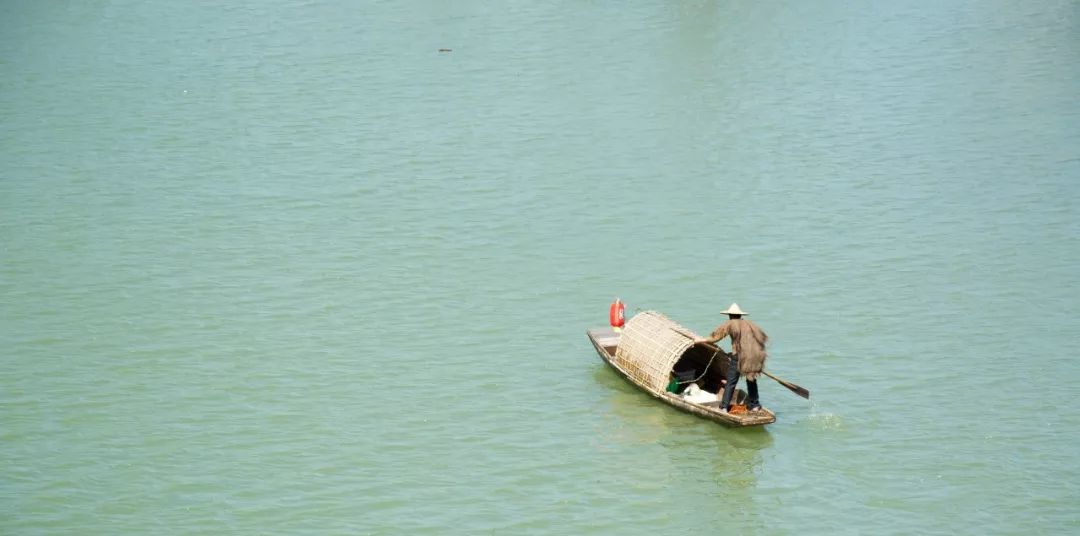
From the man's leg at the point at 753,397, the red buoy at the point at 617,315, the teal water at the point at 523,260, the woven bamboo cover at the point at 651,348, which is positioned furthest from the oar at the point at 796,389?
the red buoy at the point at 617,315

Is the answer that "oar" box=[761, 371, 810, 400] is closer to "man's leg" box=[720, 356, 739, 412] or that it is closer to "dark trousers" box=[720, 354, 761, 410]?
"dark trousers" box=[720, 354, 761, 410]

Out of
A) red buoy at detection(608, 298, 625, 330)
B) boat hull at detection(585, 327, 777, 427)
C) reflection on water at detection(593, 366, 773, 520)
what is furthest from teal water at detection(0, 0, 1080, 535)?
red buoy at detection(608, 298, 625, 330)

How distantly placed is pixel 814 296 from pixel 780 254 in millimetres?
1940

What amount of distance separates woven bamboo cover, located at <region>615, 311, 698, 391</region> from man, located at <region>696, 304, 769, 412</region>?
2.47 feet

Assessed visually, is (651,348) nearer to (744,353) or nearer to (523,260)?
(744,353)

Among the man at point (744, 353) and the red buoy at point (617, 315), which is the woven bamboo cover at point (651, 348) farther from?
the red buoy at point (617, 315)

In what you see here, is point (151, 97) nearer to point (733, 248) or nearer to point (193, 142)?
point (193, 142)

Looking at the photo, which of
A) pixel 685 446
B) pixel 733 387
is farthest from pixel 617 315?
pixel 685 446

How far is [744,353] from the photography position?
17.2 meters

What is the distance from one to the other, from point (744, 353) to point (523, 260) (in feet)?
24.2

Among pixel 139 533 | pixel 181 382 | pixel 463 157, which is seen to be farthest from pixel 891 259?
pixel 139 533

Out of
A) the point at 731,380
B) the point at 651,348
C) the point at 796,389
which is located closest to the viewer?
the point at 731,380

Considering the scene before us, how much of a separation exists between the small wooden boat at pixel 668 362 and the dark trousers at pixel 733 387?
163 millimetres

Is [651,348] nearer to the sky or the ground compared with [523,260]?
nearer to the ground
